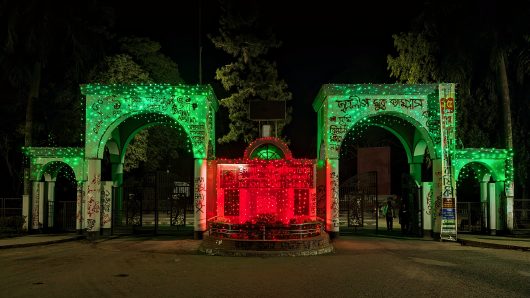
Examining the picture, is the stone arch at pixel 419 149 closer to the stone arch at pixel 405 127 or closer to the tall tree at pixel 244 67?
the stone arch at pixel 405 127

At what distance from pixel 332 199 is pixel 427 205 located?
3866mm

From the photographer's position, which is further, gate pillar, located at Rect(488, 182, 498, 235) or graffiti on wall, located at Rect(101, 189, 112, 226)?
gate pillar, located at Rect(488, 182, 498, 235)

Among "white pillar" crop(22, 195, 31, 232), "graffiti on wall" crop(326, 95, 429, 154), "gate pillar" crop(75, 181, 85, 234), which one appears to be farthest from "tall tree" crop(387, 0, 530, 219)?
"white pillar" crop(22, 195, 31, 232)

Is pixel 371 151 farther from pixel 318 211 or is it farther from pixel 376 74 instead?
pixel 318 211

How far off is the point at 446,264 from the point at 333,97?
9.28 metres

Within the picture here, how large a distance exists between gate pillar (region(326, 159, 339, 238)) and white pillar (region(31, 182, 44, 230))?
41.2 feet

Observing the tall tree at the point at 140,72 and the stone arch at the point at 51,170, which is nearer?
the stone arch at the point at 51,170

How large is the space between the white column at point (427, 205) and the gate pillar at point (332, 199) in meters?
3.55

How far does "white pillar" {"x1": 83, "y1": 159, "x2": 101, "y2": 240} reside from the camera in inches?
854

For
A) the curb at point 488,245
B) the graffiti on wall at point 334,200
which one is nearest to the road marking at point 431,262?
the curb at point 488,245

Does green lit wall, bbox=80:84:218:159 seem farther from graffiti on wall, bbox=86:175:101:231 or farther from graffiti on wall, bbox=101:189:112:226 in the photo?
graffiti on wall, bbox=101:189:112:226

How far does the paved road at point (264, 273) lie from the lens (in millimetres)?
10422

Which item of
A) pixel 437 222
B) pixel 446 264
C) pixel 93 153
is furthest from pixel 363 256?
pixel 93 153

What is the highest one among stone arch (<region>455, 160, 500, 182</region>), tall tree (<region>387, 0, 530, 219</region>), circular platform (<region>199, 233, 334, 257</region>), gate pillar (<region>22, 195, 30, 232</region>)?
tall tree (<region>387, 0, 530, 219</region>)
